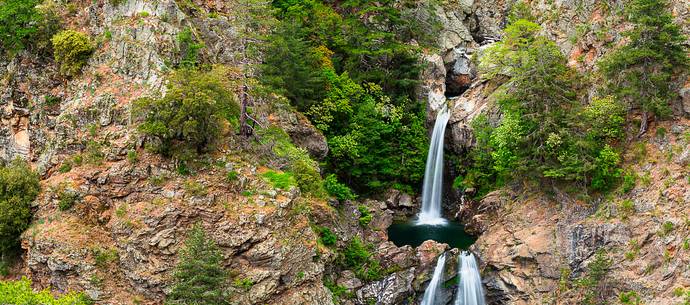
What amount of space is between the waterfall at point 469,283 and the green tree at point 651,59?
12427 millimetres

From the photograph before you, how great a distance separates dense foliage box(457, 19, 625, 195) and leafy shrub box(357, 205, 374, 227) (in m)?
8.94

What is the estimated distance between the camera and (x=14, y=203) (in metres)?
27.6

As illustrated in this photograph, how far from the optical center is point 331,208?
32156 millimetres

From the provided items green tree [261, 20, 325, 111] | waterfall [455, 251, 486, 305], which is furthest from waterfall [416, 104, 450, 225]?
green tree [261, 20, 325, 111]

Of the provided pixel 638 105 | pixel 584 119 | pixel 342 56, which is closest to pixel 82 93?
pixel 342 56

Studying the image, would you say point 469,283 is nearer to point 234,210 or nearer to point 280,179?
point 280,179

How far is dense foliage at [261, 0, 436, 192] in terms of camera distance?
37.1m

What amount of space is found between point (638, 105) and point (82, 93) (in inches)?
1269

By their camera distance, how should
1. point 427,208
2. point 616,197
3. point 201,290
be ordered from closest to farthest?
point 201,290 < point 616,197 < point 427,208

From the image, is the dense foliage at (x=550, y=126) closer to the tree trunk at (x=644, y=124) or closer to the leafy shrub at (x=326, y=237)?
the tree trunk at (x=644, y=124)

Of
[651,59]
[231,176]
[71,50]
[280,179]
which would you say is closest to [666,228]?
[651,59]

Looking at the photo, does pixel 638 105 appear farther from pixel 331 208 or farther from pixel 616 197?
pixel 331 208

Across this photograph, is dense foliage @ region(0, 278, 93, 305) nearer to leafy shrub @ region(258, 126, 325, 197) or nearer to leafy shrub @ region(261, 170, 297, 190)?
leafy shrub @ region(261, 170, 297, 190)

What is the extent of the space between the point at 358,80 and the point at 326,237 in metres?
15.5
